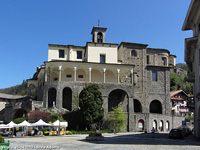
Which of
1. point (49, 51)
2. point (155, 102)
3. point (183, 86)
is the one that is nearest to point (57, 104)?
point (49, 51)

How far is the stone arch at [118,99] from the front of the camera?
54125mm

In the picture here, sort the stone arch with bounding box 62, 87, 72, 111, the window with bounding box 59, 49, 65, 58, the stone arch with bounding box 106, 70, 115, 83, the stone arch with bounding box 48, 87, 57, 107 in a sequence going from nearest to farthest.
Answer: the stone arch with bounding box 48, 87, 57, 107, the stone arch with bounding box 62, 87, 72, 111, the stone arch with bounding box 106, 70, 115, 83, the window with bounding box 59, 49, 65, 58

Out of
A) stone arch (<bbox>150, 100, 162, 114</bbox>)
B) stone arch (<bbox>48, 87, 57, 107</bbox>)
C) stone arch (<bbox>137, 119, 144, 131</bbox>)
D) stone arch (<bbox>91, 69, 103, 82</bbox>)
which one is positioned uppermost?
stone arch (<bbox>91, 69, 103, 82</bbox>)

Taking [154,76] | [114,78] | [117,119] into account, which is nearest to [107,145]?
[117,119]

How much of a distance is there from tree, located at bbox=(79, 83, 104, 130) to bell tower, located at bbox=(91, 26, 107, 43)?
1664 cm

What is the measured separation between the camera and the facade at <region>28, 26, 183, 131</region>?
50594 millimetres

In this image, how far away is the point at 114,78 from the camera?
5688 centimetres

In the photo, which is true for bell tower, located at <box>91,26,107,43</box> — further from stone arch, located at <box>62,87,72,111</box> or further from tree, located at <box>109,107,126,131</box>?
tree, located at <box>109,107,126,131</box>

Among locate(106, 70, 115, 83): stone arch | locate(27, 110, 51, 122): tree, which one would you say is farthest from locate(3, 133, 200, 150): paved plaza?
locate(106, 70, 115, 83): stone arch

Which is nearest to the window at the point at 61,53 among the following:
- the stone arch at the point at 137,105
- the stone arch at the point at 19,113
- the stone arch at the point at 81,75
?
the stone arch at the point at 81,75

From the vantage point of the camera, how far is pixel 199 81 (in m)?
29.5

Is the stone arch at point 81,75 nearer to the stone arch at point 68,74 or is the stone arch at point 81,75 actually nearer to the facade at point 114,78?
the facade at point 114,78

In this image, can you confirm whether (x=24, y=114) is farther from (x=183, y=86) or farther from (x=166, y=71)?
(x=183, y=86)

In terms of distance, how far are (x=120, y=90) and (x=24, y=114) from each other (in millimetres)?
18713
